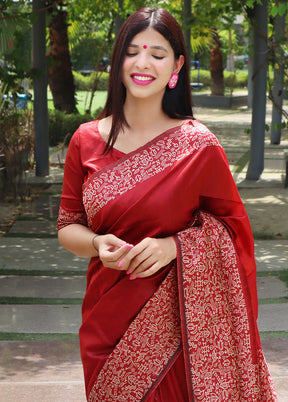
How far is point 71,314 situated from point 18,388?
1.33 m

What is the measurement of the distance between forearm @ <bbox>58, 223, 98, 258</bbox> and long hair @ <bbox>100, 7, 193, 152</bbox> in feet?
0.84

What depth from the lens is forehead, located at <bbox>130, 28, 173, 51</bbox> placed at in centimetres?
215

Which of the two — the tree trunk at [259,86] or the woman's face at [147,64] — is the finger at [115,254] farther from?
the tree trunk at [259,86]

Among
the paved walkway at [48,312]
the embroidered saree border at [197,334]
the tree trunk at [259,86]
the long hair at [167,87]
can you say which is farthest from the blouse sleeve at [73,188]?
the tree trunk at [259,86]

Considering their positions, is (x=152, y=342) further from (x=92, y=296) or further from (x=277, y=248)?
(x=277, y=248)

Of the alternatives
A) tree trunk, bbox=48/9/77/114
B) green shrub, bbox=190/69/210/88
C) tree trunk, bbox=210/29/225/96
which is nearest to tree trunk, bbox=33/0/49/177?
tree trunk, bbox=48/9/77/114

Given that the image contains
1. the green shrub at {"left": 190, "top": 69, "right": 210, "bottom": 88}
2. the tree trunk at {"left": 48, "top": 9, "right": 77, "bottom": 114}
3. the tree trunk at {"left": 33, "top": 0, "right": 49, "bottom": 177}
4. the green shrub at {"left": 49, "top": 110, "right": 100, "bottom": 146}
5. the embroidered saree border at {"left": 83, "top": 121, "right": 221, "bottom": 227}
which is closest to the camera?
the embroidered saree border at {"left": 83, "top": 121, "right": 221, "bottom": 227}

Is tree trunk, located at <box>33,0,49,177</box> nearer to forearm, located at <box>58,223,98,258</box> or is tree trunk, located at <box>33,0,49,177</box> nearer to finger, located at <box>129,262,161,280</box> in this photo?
forearm, located at <box>58,223,98,258</box>

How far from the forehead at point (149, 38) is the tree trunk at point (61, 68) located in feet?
46.4

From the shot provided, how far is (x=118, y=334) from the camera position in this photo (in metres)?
2.17

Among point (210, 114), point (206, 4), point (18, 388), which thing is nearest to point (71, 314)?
point (18, 388)

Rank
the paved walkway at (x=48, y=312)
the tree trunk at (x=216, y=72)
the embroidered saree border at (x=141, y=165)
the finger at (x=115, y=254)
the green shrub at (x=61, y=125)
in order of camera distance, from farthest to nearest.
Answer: the tree trunk at (x=216, y=72) < the green shrub at (x=61, y=125) < the paved walkway at (x=48, y=312) < the embroidered saree border at (x=141, y=165) < the finger at (x=115, y=254)

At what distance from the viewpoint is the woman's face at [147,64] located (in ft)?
7.07

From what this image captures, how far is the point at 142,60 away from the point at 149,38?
0.07m
